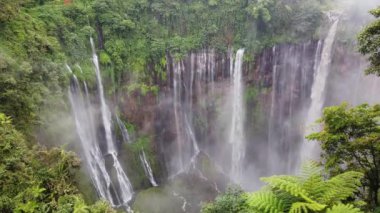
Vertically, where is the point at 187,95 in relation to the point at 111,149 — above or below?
above

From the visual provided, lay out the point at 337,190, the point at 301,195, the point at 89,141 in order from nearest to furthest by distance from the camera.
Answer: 1. the point at 301,195
2. the point at 337,190
3. the point at 89,141

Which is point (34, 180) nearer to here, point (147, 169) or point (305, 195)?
point (305, 195)

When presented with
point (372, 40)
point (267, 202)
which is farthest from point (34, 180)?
point (372, 40)

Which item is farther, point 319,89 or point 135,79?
point 319,89

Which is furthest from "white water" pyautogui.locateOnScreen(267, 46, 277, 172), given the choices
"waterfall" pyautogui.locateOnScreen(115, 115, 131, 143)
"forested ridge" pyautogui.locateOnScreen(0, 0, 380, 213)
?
"waterfall" pyautogui.locateOnScreen(115, 115, 131, 143)

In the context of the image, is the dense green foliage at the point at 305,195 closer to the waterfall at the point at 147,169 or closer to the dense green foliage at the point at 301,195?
the dense green foliage at the point at 301,195

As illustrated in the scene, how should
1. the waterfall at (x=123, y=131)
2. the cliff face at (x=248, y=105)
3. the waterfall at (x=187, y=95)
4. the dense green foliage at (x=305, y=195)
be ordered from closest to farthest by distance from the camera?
1. the dense green foliage at (x=305, y=195)
2. the waterfall at (x=123, y=131)
3. the cliff face at (x=248, y=105)
4. the waterfall at (x=187, y=95)

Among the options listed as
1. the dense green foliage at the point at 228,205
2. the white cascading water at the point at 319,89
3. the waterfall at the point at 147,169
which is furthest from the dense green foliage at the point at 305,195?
the white cascading water at the point at 319,89
